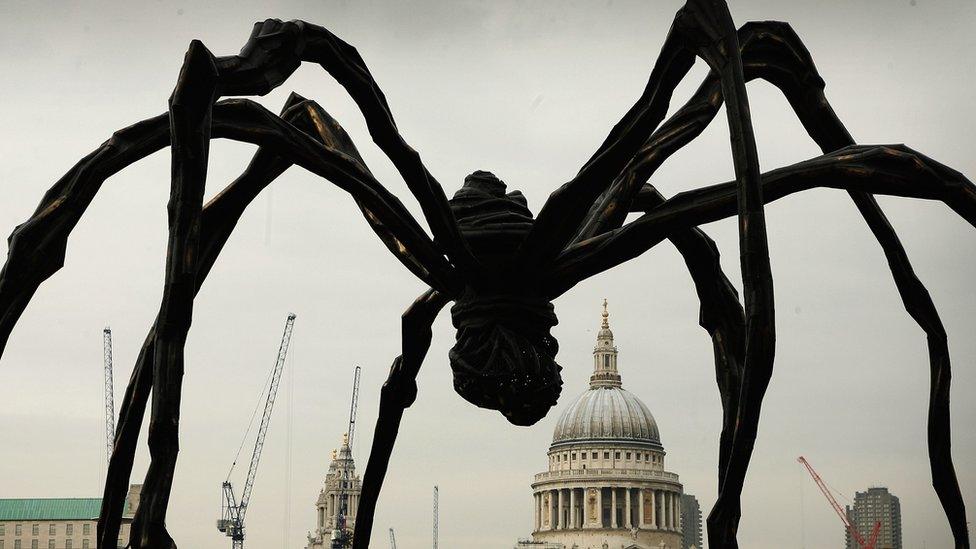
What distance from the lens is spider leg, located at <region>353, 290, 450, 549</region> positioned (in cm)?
1087

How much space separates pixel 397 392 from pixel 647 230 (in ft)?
8.96

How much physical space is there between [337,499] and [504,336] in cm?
17721

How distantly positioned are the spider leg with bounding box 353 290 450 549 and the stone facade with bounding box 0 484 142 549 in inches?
5824

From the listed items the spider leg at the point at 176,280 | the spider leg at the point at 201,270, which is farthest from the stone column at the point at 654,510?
the spider leg at the point at 176,280

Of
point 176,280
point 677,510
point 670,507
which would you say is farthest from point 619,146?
point 677,510

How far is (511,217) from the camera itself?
10.0 meters

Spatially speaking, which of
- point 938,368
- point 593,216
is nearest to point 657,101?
point 593,216

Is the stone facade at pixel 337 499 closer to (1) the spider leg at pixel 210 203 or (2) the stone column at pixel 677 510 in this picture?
(2) the stone column at pixel 677 510

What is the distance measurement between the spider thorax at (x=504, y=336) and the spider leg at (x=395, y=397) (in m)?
0.97

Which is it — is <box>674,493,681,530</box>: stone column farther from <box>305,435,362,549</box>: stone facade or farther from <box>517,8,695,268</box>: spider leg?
<box>517,8,695,268</box>: spider leg

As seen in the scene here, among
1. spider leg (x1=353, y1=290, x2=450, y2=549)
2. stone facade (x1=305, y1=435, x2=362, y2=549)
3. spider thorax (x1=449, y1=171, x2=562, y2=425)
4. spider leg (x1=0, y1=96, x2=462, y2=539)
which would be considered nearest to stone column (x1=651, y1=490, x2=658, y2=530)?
stone facade (x1=305, y1=435, x2=362, y2=549)

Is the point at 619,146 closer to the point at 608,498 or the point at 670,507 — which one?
the point at 608,498

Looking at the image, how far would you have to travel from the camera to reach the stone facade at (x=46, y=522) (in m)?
156

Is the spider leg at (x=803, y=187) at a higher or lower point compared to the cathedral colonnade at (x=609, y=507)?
lower
